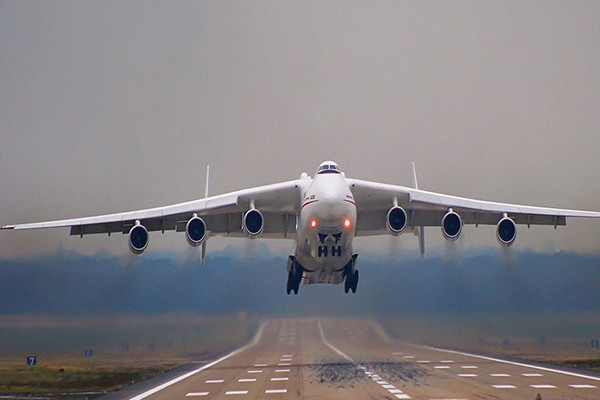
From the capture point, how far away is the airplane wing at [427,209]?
72.6 ft

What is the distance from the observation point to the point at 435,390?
49.1 ft

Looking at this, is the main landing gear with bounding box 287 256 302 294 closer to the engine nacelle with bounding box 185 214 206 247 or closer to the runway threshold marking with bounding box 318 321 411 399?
the runway threshold marking with bounding box 318 321 411 399

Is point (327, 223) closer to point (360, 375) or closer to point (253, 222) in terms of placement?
point (253, 222)

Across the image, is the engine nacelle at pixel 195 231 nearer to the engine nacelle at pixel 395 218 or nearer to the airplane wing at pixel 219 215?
the airplane wing at pixel 219 215

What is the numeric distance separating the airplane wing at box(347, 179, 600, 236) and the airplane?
32 millimetres

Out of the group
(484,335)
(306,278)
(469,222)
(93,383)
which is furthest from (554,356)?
(93,383)

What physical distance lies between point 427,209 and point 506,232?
9.31ft

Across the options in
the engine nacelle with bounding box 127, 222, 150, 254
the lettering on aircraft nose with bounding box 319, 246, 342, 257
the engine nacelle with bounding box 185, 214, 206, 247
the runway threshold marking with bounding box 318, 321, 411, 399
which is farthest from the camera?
the engine nacelle with bounding box 127, 222, 150, 254

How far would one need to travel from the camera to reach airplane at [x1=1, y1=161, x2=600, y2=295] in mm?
19344

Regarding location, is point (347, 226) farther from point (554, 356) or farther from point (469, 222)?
point (554, 356)

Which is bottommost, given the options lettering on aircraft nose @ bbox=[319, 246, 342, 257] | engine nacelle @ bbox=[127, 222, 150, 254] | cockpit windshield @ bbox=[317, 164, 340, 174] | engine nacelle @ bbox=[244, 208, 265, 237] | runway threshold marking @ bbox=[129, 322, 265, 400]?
runway threshold marking @ bbox=[129, 322, 265, 400]

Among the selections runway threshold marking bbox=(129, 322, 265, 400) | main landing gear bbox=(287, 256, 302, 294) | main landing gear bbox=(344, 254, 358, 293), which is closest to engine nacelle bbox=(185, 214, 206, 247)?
main landing gear bbox=(287, 256, 302, 294)

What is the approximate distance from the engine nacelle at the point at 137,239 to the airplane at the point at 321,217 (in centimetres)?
3

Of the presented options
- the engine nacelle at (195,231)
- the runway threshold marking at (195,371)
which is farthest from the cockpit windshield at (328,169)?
the runway threshold marking at (195,371)
